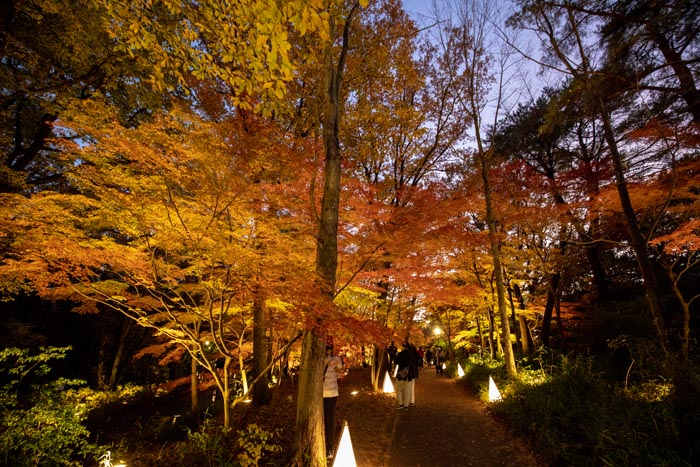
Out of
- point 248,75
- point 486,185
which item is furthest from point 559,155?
point 248,75

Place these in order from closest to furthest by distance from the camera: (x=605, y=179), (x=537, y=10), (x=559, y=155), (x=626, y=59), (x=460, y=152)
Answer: (x=626, y=59) < (x=537, y=10) < (x=605, y=179) < (x=460, y=152) < (x=559, y=155)

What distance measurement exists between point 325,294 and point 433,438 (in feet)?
14.5

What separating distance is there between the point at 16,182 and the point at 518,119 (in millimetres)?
20903

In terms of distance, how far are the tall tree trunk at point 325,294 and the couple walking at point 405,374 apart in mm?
4081

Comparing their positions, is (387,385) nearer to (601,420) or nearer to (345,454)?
(601,420)

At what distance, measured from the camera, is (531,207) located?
485 inches

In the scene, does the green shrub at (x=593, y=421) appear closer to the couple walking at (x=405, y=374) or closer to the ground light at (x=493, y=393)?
A: the ground light at (x=493, y=393)

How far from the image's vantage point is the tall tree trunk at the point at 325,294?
4391mm

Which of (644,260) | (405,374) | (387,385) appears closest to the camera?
(644,260)

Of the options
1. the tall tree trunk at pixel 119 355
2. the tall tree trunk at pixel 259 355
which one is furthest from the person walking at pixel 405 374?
the tall tree trunk at pixel 119 355

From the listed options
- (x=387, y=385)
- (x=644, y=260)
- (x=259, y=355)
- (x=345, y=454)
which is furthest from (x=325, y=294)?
(x=387, y=385)

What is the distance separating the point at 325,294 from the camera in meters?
4.68

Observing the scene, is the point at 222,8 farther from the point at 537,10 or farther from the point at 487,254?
the point at 487,254

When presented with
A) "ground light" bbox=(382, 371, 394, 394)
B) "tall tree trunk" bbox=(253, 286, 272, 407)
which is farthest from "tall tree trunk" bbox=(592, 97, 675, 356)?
"tall tree trunk" bbox=(253, 286, 272, 407)
